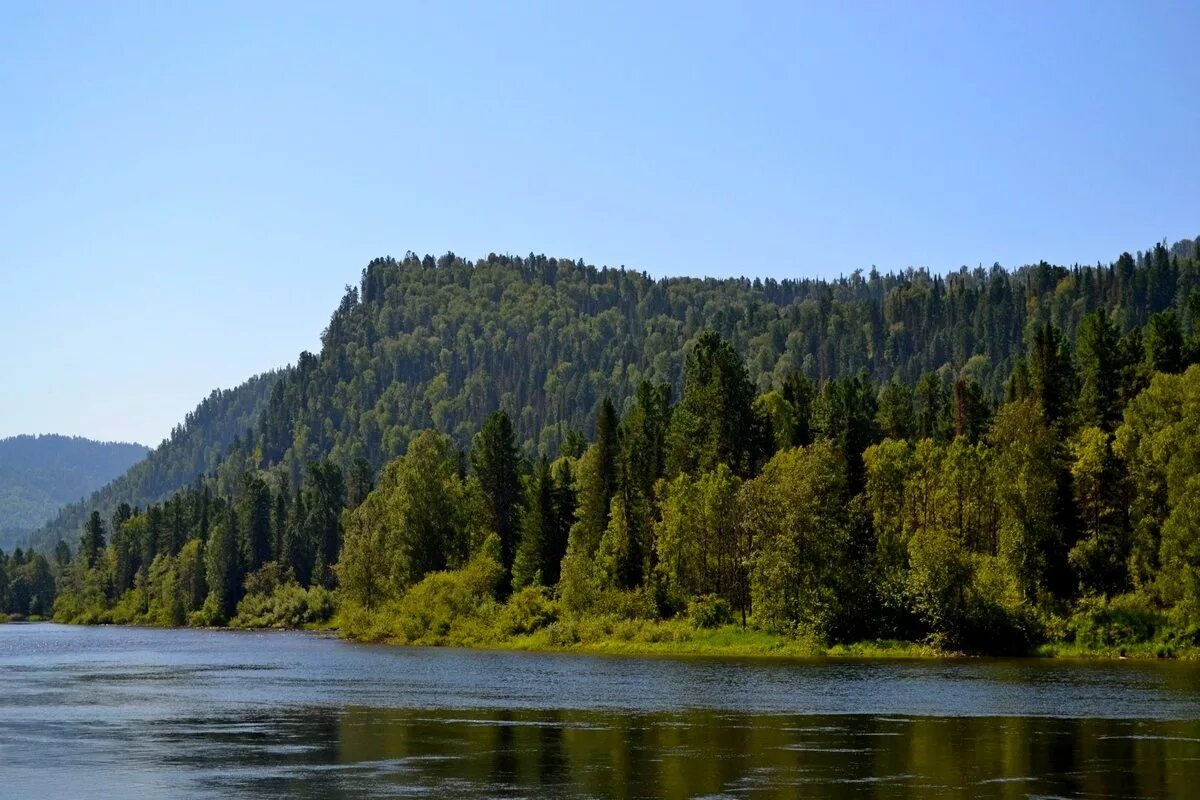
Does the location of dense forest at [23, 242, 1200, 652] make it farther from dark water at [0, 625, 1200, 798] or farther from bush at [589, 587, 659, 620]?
dark water at [0, 625, 1200, 798]

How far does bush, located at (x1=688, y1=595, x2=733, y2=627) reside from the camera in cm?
12912

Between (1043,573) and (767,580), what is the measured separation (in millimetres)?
22590

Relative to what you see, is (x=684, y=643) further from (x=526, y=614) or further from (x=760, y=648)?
(x=526, y=614)

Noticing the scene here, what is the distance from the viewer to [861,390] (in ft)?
609

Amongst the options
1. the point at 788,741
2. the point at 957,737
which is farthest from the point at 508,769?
the point at 957,737

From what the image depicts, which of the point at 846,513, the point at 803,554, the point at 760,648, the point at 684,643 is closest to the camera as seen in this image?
the point at 803,554

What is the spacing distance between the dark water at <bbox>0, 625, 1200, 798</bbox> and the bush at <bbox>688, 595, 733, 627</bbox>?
2100cm

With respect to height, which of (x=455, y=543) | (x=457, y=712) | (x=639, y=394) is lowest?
(x=457, y=712)

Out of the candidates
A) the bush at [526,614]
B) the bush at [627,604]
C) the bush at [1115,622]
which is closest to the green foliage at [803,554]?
the bush at [627,604]

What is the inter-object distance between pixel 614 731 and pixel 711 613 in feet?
227

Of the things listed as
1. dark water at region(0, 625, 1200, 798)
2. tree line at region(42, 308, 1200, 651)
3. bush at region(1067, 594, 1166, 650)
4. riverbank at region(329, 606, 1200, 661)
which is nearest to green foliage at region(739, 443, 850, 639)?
tree line at region(42, 308, 1200, 651)

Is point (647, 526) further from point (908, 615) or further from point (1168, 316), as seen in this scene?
point (1168, 316)

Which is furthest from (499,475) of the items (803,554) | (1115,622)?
(1115,622)

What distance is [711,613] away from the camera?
129m
